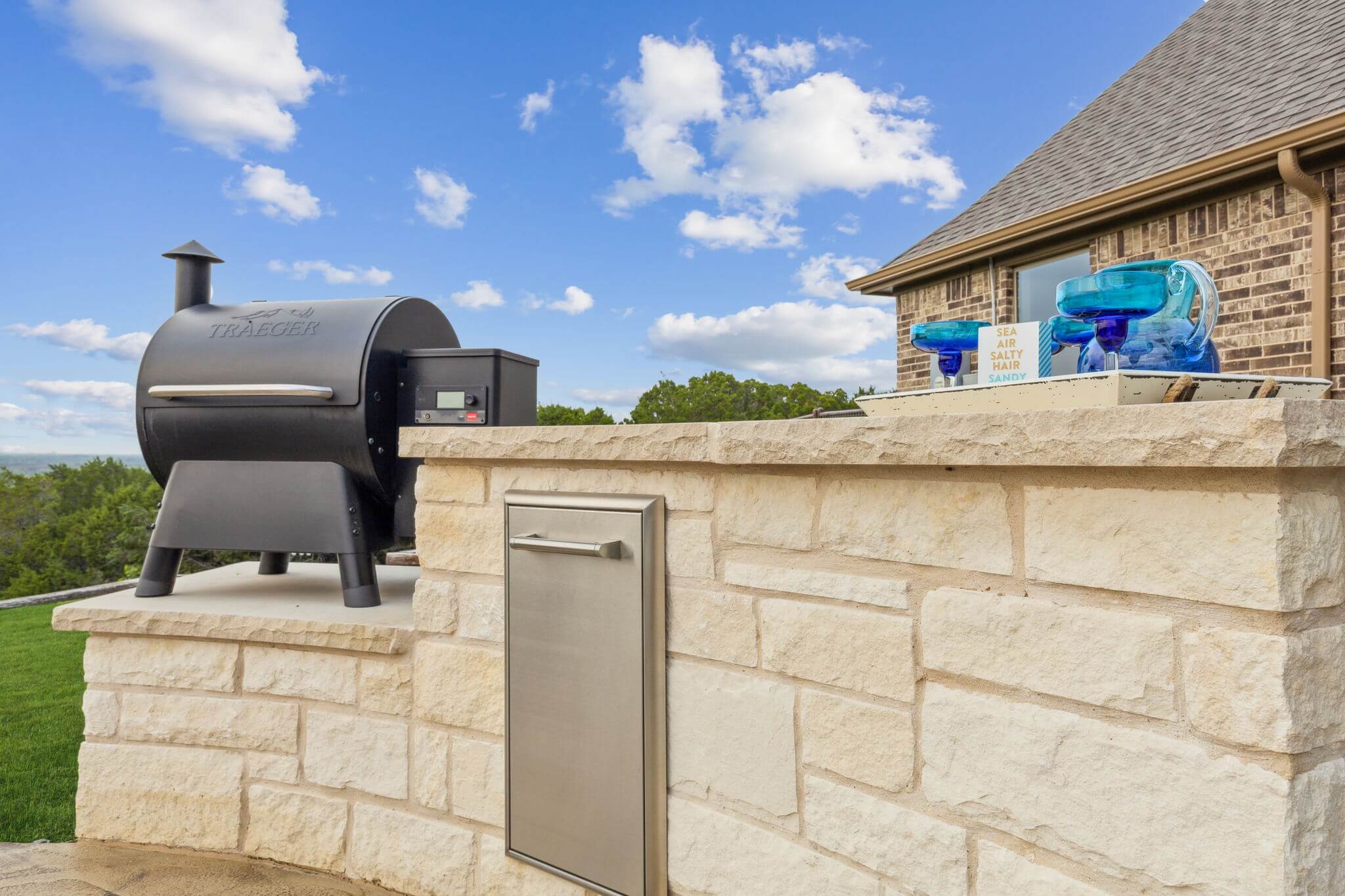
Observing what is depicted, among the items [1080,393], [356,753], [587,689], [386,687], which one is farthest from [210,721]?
[1080,393]

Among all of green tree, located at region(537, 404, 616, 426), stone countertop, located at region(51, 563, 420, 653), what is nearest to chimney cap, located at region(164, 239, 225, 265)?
stone countertop, located at region(51, 563, 420, 653)

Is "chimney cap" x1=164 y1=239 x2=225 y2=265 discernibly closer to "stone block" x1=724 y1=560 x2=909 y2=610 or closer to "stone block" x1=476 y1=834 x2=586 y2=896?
"stone block" x1=476 y1=834 x2=586 y2=896

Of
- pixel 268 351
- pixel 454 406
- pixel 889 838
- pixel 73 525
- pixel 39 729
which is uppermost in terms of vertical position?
pixel 268 351

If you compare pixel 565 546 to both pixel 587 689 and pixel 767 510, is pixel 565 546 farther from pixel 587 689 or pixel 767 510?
pixel 767 510

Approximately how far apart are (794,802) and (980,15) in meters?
7.84

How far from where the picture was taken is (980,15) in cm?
716

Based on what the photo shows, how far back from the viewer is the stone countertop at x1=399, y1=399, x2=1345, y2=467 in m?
0.83

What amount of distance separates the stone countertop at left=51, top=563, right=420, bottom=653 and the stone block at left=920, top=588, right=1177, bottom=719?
131cm

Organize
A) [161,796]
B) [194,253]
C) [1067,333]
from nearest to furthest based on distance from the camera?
[1067,333] < [161,796] < [194,253]

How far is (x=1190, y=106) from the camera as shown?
590cm

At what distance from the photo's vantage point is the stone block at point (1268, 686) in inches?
33.1

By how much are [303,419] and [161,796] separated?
110 cm

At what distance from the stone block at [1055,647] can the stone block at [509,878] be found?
1023mm

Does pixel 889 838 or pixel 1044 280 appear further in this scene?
pixel 1044 280
